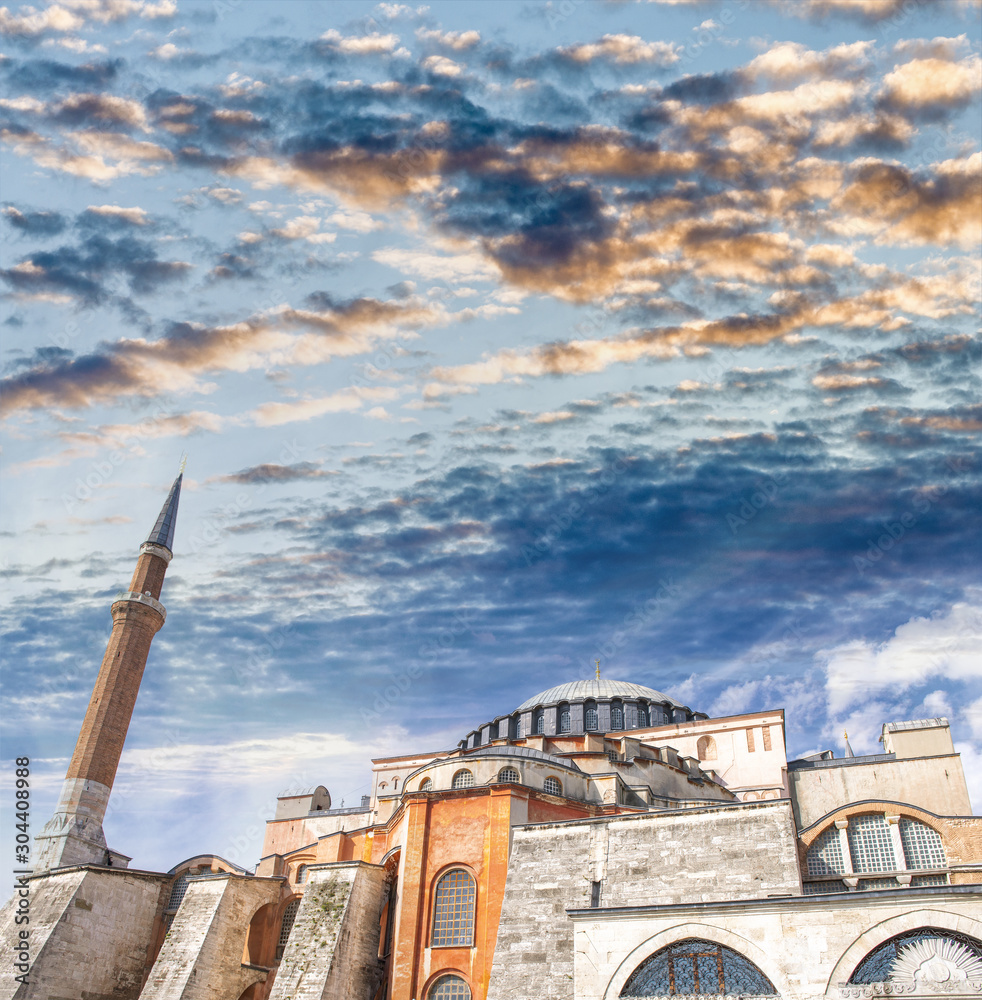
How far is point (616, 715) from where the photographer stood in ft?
123

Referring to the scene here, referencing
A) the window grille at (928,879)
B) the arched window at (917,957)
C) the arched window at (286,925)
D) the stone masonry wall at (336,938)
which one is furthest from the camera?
the arched window at (286,925)

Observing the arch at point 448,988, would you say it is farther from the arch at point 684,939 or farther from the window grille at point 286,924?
the window grille at point 286,924

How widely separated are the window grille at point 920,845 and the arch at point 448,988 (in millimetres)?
12311

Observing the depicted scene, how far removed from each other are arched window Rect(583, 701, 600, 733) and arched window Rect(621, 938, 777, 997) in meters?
18.8

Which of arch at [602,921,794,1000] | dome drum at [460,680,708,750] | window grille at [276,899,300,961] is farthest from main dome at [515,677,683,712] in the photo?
arch at [602,921,794,1000]

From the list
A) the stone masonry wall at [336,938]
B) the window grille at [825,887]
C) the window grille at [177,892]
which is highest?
the window grille at [177,892]

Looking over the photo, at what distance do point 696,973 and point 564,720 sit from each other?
1957cm

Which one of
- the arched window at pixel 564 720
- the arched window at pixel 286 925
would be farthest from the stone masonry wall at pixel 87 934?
the arched window at pixel 564 720

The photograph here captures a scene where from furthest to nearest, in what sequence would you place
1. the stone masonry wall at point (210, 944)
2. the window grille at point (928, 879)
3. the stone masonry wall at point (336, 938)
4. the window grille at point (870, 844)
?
the stone masonry wall at point (210, 944) → the window grille at point (870, 844) → the window grille at point (928, 879) → the stone masonry wall at point (336, 938)

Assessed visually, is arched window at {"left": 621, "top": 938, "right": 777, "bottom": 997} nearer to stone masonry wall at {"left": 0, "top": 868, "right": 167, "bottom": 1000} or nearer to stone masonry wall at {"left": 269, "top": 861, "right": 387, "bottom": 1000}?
stone masonry wall at {"left": 269, "top": 861, "right": 387, "bottom": 1000}

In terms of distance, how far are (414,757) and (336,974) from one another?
1600 cm

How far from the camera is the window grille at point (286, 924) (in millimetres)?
28938

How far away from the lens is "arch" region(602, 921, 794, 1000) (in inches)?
675

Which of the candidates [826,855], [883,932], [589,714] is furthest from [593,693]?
[883,932]
